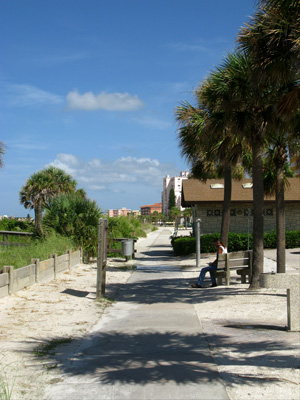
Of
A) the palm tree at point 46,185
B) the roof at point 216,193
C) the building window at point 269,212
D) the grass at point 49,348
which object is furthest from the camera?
the palm tree at point 46,185

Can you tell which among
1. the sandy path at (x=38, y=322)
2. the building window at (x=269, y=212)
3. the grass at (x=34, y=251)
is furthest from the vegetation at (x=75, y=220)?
the building window at (x=269, y=212)

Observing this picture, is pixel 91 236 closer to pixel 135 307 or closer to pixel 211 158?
pixel 211 158

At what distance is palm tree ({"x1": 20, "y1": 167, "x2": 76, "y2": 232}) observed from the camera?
133ft

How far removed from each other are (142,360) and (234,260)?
6.82 metres

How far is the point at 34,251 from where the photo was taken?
44.1 ft

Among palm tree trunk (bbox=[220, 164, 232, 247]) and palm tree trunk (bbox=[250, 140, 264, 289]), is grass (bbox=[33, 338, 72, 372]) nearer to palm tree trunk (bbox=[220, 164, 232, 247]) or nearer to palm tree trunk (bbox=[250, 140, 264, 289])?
palm tree trunk (bbox=[250, 140, 264, 289])

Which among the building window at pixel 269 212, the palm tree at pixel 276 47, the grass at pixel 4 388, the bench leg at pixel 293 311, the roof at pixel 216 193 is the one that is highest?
the palm tree at pixel 276 47

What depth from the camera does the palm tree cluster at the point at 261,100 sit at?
8648 mm

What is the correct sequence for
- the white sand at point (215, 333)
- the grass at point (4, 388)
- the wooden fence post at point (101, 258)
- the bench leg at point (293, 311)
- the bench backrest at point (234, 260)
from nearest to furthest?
1. the grass at point (4, 388)
2. the white sand at point (215, 333)
3. the bench leg at point (293, 311)
4. the wooden fence post at point (101, 258)
5. the bench backrest at point (234, 260)

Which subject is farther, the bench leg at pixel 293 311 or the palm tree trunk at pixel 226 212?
the palm tree trunk at pixel 226 212

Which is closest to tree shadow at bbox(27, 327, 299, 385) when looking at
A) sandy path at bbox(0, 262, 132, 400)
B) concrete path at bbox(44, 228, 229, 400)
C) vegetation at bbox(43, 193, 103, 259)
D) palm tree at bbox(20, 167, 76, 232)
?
concrete path at bbox(44, 228, 229, 400)

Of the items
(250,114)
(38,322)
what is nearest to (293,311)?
(38,322)

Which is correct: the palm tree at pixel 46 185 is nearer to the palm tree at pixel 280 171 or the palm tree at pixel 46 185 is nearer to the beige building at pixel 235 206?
the beige building at pixel 235 206

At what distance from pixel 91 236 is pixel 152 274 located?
3.45m
